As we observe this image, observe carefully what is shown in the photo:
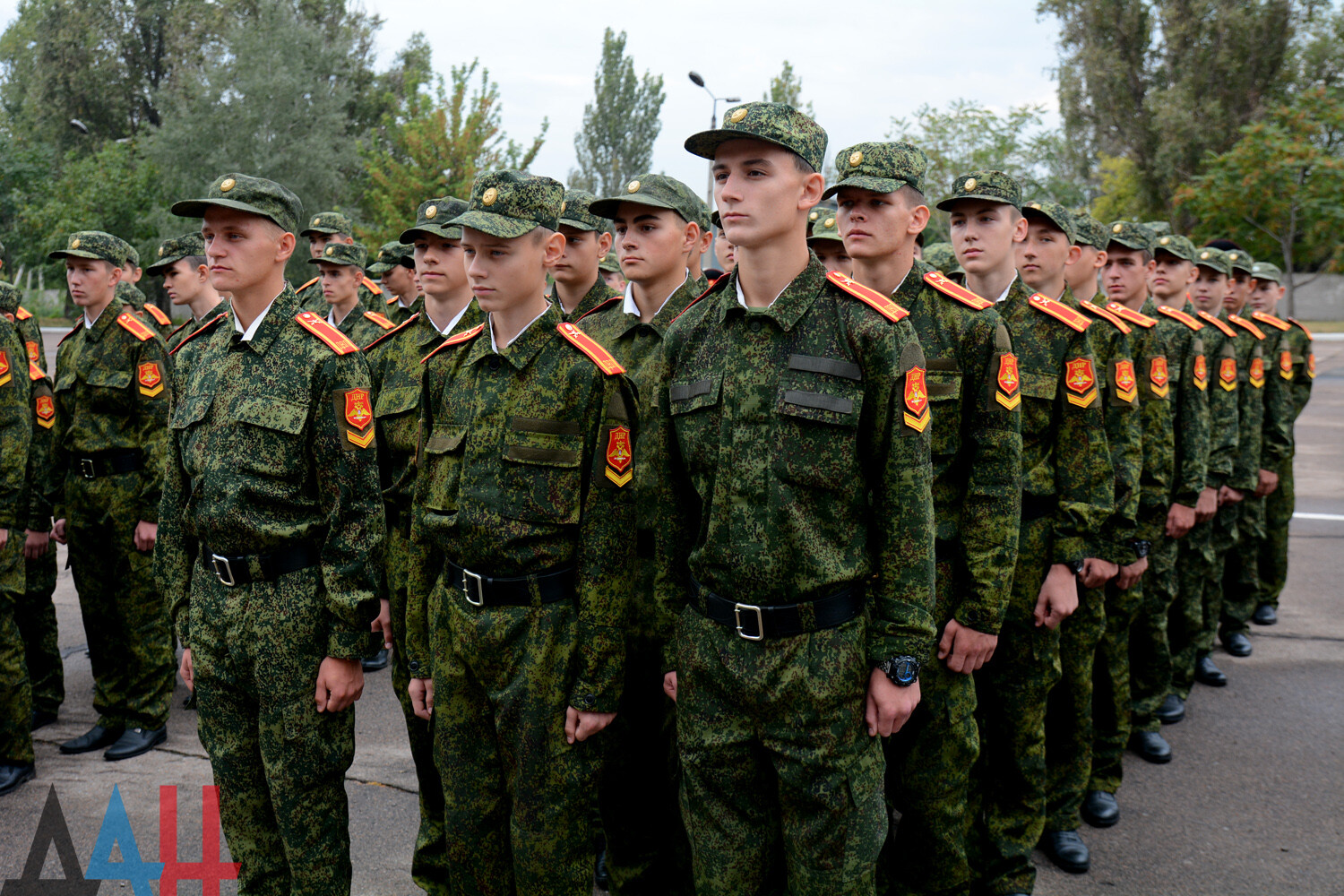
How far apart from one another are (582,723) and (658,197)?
2.04 metres

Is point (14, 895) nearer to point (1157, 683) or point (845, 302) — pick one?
point (845, 302)

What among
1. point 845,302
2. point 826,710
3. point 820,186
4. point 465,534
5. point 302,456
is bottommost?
point 826,710

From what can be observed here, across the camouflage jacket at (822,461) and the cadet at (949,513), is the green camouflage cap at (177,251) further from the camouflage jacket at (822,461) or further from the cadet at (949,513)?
the camouflage jacket at (822,461)

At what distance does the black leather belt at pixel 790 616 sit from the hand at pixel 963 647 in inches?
28.5

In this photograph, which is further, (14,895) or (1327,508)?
(1327,508)

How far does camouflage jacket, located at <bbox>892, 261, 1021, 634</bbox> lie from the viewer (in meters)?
2.95

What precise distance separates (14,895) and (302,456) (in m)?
2.04

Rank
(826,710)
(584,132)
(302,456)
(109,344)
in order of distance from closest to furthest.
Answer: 1. (826,710)
2. (302,456)
3. (109,344)
4. (584,132)

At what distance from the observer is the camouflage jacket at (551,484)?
104 inches

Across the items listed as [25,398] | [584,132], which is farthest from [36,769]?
[584,132]

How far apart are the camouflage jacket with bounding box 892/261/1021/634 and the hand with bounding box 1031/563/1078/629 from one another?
1.64 feet

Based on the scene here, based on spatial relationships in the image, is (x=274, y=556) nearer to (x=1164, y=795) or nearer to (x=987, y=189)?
(x=987, y=189)

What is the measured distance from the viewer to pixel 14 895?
11.3ft

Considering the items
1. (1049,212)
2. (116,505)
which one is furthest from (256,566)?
(1049,212)
